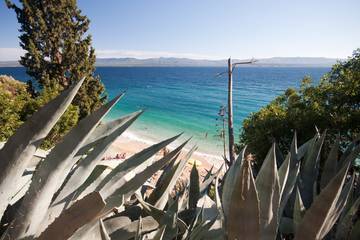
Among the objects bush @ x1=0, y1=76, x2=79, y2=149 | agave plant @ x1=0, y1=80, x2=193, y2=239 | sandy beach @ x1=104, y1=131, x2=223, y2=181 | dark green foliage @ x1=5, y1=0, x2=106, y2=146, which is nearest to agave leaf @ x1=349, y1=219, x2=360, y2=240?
agave plant @ x1=0, y1=80, x2=193, y2=239

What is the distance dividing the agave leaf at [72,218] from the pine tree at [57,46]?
46.4 ft

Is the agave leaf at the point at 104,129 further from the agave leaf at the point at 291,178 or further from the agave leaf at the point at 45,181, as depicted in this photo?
the agave leaf at the point at 291,178

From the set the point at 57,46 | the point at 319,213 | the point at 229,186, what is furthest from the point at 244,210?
the point at 57,46

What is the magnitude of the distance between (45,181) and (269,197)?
2.47 feet

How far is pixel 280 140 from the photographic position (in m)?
7.41

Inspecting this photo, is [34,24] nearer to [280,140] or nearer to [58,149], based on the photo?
[280,140]

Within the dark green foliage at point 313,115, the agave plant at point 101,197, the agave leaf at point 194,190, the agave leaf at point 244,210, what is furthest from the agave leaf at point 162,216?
the dark green foliage at point 313,115

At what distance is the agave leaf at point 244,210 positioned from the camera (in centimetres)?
89

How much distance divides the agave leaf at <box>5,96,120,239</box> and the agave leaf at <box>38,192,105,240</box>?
8 centimetres

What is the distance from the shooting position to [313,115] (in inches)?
271

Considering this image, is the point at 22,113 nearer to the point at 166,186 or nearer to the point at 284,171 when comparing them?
the point at 166,186

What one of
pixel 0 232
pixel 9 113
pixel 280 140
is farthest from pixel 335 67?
pixel 9 113

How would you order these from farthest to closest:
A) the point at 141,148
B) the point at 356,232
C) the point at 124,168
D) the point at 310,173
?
the point at 141,148 → the point at 310,173 → the point at 356,232 → the point at 124,168

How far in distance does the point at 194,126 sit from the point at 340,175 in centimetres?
3194
